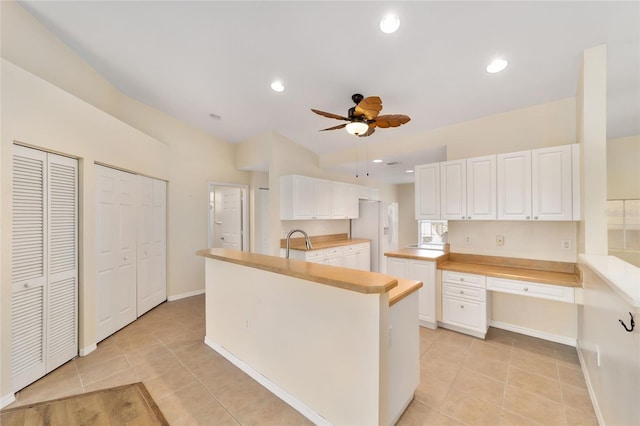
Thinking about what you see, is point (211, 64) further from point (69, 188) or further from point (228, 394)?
point (228, 394)

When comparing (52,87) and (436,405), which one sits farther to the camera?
(52,87)

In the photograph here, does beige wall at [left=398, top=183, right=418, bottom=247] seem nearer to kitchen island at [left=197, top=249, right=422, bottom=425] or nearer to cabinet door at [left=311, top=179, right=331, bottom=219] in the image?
cabinet door at [left=311, top=179, right=331, bottom=219]

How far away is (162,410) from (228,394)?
0.46 m

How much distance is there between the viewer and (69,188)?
2543 millimetres

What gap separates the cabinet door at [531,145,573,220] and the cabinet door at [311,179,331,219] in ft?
9.95

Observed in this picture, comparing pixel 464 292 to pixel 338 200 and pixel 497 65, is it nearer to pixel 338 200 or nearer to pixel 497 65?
pixel 497 65

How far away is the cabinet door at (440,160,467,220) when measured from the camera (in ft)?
10.4

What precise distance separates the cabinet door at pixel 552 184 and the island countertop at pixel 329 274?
2266 mm

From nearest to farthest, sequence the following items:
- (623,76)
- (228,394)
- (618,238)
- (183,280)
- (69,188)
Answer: (228,394), (623,76), (69,188), (618,238), (183,280)

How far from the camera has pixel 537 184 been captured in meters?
2.70

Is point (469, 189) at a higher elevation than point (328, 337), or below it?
higher

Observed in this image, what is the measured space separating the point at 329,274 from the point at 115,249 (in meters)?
3.03

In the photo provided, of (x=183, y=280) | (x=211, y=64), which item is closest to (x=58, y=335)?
(x=183, y=280)

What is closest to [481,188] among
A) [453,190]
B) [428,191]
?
[453,190]
